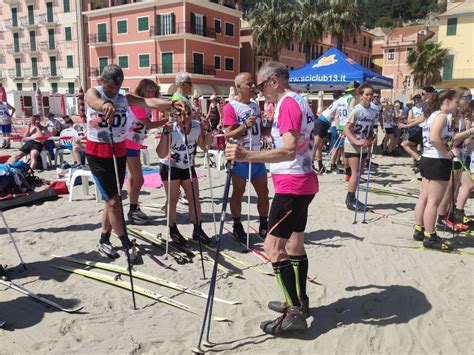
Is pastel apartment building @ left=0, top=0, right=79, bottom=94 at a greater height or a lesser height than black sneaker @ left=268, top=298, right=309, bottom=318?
greater

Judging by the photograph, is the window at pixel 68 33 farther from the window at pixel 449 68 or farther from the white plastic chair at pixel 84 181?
the white plastic chair at pixel 84 181

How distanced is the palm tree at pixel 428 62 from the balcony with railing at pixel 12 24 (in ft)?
141

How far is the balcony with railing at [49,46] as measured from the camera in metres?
42.0

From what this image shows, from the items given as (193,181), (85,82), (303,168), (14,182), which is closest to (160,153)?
(193,181)

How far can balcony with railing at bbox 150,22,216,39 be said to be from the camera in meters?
33.5

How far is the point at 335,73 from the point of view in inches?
478

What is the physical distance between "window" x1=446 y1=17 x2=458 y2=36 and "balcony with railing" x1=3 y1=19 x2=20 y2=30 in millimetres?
44870

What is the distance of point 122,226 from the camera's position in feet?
13.4

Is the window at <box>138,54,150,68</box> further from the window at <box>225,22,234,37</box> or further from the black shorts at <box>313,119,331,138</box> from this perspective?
the black shorts at <box>313,119,331,138</box>

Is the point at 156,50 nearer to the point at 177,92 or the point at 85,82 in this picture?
the point at 85,82

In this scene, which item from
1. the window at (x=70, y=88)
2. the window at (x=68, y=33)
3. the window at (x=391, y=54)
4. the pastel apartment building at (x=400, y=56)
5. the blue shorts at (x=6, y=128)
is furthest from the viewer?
the window at (x=391, y=54)

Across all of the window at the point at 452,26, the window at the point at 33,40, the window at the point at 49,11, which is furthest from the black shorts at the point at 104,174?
the window at the point at 33,40

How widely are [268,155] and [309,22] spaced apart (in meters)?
35.3

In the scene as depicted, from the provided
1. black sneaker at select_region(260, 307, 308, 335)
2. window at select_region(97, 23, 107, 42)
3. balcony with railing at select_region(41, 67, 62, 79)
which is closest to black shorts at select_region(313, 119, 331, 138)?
black sneaker at select_region(260, 307, 308, 335)
